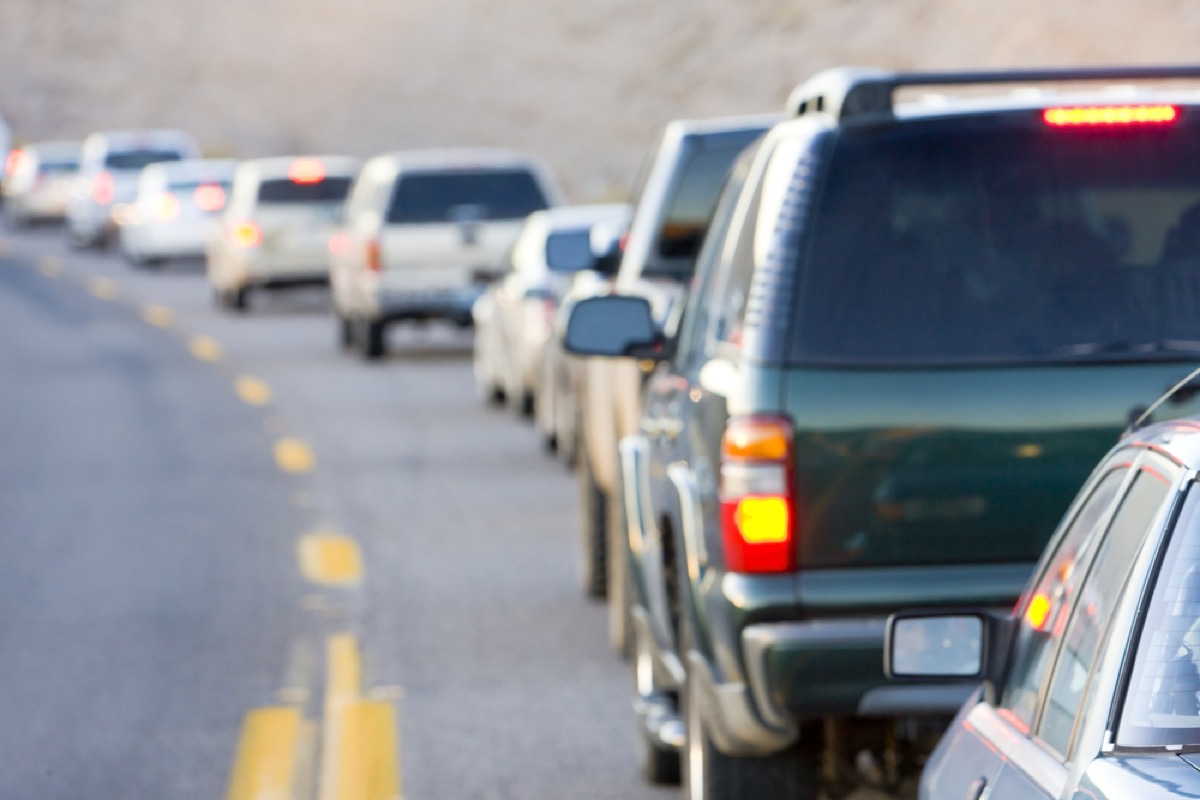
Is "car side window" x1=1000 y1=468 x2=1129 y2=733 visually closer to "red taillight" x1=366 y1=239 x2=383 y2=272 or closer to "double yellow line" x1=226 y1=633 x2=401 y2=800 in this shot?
"double yellow line" x1=226 y1=633 x2=401 y2=800

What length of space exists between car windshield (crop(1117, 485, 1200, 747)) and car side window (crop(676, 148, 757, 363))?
3.48m

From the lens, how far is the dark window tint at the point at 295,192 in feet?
102

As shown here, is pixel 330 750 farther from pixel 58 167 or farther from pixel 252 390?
pixel 58 167

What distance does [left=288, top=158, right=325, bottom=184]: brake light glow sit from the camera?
102 feet

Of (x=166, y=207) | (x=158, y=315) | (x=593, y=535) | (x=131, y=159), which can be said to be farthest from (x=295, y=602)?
(x=131, y=159)

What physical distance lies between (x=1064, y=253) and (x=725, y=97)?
191ft

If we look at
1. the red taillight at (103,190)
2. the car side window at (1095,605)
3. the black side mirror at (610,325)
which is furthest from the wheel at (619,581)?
the red taillight at (103,190)

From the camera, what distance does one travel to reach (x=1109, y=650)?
3.20m

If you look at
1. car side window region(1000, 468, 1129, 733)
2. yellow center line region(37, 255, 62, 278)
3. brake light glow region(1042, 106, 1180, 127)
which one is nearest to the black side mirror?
brake light glow region(1042, 106, 1180, 127)

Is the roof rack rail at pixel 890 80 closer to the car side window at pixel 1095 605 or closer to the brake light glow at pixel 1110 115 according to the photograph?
the brake light glow at pixel 1110 115

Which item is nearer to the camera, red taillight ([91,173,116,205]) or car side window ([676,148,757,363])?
car side window ([676,148,757,363])

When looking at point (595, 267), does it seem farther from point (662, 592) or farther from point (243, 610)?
point (662, 592)

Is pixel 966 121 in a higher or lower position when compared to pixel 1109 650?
higher

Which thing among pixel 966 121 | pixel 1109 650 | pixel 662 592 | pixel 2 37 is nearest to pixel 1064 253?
pixel 966 121
